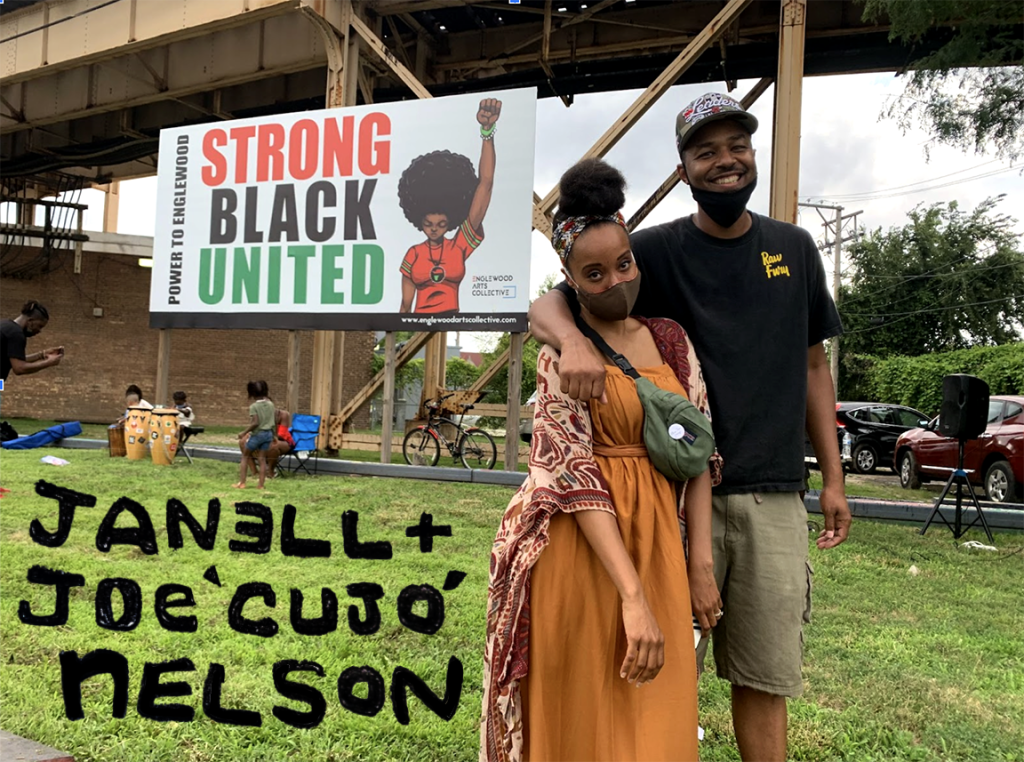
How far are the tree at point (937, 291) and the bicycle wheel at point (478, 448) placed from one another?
22.2 meters

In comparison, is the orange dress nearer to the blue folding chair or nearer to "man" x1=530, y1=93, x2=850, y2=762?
"man" x1=530, y1=93, x2=850, y2=762

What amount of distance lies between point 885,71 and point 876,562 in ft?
28.3

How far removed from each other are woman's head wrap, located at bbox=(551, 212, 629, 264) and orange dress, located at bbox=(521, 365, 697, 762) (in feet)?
1.15

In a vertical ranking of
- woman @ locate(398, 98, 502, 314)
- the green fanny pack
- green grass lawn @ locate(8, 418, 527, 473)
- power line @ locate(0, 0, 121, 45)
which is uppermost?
power line @ locate(0, 0, 121, 45)

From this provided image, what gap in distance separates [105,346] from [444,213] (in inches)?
621

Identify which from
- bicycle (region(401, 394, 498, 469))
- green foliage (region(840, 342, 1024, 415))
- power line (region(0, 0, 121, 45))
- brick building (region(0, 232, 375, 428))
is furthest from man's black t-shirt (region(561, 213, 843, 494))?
brick building (region(0, 232, 375, 428))

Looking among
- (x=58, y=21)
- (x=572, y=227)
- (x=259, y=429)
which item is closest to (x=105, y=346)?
(x=58, y=21)

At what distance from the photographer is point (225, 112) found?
16.8 metres

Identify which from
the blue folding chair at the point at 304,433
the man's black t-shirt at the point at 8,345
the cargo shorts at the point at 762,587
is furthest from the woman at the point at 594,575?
the blue folding chair at the point at 304,433

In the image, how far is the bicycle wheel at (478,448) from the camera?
41.0ft

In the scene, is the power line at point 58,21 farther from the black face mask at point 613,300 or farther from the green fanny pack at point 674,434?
the green fanny pack at point 674,434

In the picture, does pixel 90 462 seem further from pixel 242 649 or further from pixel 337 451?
pixel 242 649

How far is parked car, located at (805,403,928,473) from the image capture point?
53.3ft

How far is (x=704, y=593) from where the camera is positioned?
2006 millimetres
